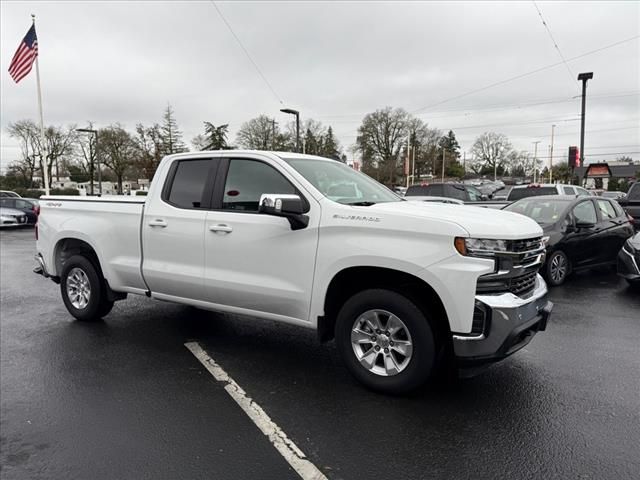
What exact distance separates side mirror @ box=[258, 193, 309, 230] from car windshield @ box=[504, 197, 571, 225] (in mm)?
6061

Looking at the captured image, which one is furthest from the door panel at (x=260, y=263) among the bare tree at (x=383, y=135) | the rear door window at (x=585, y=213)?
the bare tree at (x=383, y=135)

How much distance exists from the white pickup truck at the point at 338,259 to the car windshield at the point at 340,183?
18 millimetres

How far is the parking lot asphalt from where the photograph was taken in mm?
2869

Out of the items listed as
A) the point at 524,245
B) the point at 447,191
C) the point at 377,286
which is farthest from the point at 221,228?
the point at 447,191

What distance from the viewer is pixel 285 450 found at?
9.86ft

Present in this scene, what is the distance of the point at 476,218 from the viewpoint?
11.5ft

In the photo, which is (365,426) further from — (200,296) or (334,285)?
(200,296)

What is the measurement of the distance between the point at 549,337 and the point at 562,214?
12.6ft

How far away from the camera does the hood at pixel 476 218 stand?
3.30m

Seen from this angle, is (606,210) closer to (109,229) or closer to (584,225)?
(584,225)

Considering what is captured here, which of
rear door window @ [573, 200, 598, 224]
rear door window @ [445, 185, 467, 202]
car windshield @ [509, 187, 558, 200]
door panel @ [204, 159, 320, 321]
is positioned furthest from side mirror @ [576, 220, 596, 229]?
rear door window @ [445, 185, 467, 202]

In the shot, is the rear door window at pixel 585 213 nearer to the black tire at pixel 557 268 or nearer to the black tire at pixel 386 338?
the black tire at pixel 557 268

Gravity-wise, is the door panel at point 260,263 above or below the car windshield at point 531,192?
below

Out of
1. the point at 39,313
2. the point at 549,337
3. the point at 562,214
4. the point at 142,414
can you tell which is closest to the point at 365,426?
the point at 142,414
